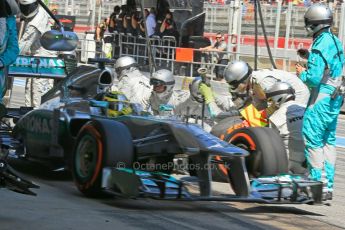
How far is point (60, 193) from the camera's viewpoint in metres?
7.82

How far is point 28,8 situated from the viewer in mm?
12117

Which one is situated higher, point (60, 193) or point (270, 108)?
point (270, 108)

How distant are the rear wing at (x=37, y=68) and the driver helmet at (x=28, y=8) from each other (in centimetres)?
236

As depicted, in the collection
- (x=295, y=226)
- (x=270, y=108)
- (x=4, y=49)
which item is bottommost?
(x=295, y=226)

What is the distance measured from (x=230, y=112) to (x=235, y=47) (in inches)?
473

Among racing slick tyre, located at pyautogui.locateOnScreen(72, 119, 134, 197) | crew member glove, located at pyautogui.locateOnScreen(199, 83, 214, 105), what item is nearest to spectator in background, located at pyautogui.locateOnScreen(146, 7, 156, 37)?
crew member glove, located at pyautogui.locateOnScreen(199, 83, 214, 105)

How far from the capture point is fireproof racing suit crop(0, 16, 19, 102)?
6.83 metres

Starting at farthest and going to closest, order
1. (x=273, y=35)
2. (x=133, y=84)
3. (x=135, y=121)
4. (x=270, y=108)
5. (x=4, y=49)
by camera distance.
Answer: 1. (x=273, y=35)
2. (x=133, y=84)
3. (x=270, y=108)
4. (x=135, y=121)
5. (x=4, y=49)

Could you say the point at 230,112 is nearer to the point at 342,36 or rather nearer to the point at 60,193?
the point at 60,193

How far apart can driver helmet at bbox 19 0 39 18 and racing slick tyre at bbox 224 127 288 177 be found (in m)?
4.89

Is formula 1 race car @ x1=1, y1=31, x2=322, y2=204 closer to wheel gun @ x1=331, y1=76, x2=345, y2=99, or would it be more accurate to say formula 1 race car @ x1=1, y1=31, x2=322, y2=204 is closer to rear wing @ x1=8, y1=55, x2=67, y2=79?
wheel gun @ x1=331, y1=76, x2=345, y2=99

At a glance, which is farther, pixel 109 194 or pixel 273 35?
pixel 273 35

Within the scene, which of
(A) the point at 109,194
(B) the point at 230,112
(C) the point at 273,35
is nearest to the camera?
(A) the point at 109,194

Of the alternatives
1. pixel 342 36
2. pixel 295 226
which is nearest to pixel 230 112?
pixel 295 226
